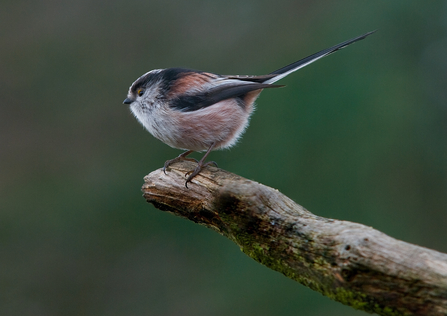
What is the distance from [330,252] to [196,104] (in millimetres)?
2256

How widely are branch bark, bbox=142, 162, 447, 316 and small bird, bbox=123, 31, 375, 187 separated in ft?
2.78

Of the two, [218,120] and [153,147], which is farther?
[153,147]

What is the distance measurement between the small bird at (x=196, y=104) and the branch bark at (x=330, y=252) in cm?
85

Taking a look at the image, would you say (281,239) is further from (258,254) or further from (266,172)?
(266,172)

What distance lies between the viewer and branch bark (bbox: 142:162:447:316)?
2.00 m

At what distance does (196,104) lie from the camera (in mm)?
4078

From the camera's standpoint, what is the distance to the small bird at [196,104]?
399 cm

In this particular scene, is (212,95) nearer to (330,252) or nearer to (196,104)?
(196,104)

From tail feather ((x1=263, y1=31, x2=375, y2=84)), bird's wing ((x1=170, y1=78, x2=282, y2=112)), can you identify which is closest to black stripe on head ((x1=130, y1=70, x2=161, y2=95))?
bird's wing ((x1=170, y1=78, x2=282, y2=112))

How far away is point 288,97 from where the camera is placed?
6.15 meters

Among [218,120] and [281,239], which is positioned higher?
[218,120]

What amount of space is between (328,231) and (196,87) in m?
2.32

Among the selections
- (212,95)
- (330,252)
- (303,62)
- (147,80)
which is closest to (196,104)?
(212,95)

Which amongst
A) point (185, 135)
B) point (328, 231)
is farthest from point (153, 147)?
point (328, 231)
